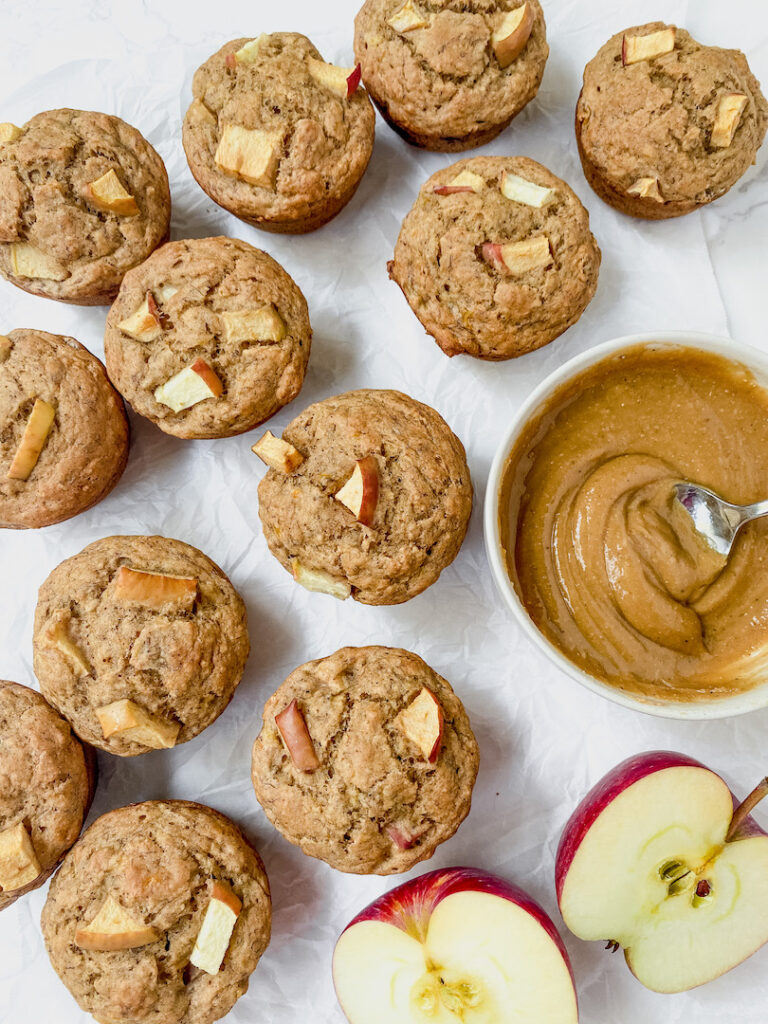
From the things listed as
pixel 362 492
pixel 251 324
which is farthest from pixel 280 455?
pixel 251 324

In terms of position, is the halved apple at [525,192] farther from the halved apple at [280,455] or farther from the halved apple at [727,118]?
the halved apple at [280,455]

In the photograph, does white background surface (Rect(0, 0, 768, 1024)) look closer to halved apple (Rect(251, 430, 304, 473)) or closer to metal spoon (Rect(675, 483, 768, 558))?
halved apple (Rect(251, 430, 304, 473))

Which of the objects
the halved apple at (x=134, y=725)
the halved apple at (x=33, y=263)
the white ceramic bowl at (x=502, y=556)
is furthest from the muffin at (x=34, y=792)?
the white ceramic bowl at (x=502, y=556)

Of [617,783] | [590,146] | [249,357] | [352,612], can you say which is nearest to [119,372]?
[249,357]

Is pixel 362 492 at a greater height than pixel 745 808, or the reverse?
pixel 362 492

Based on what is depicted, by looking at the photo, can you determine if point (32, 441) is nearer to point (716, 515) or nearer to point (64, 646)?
point (64, 646)

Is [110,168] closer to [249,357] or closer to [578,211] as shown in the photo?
[249,357]
